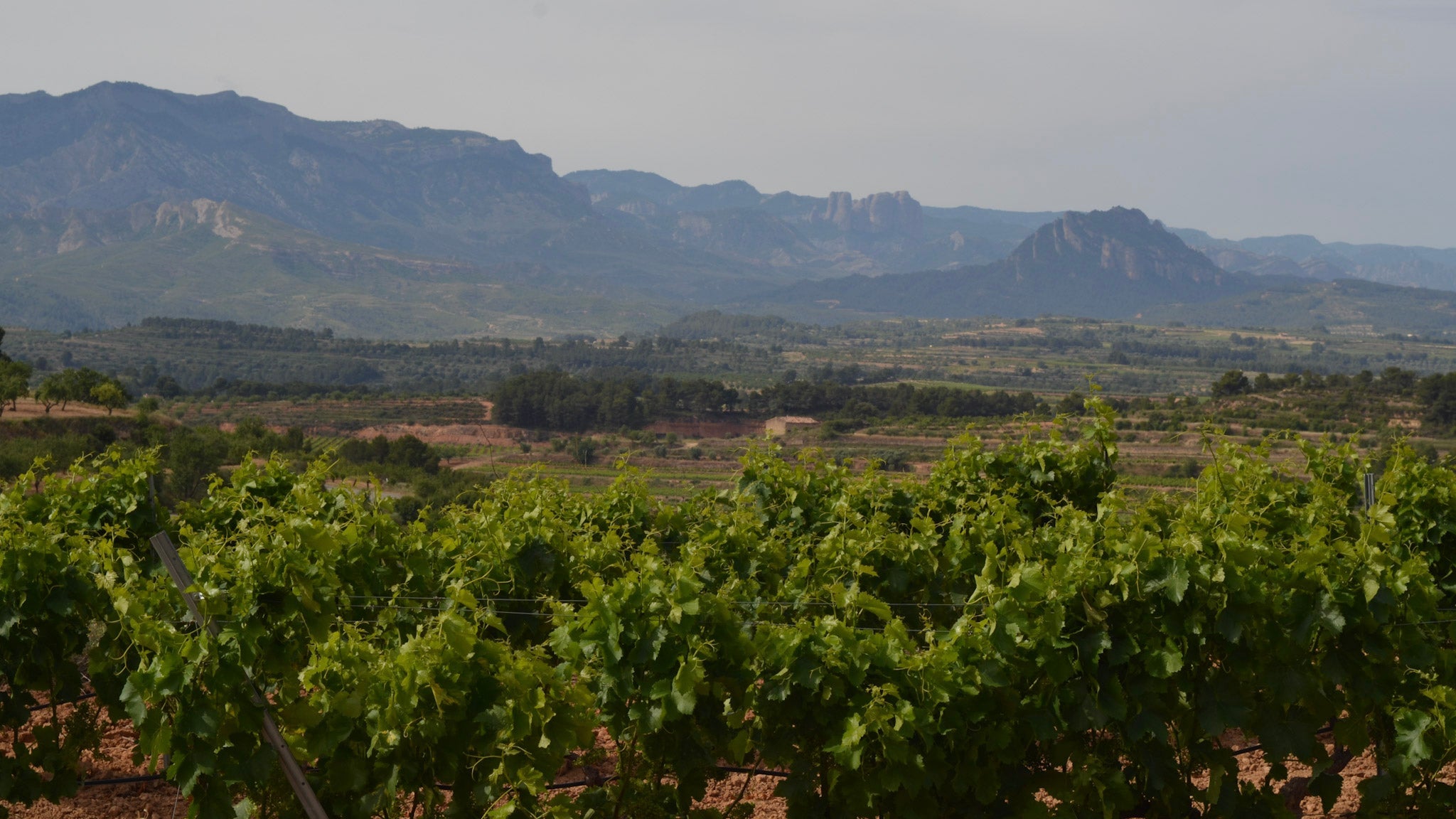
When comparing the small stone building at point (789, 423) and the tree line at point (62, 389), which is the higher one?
the tree line at point (62, 389)

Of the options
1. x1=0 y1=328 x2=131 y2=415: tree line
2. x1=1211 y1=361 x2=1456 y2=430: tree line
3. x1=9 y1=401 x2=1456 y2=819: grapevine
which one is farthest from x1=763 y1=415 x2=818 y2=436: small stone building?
x1=9 y1=401 x2=1456 y2=819: grapevine

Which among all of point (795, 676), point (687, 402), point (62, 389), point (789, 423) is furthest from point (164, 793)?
point (687, 402)

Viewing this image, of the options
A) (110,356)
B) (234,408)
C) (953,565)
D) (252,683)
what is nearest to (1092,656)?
(953,565)

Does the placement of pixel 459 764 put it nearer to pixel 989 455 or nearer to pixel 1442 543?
pixel 989 455

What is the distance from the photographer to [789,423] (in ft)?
205

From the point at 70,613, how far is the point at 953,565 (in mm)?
4965

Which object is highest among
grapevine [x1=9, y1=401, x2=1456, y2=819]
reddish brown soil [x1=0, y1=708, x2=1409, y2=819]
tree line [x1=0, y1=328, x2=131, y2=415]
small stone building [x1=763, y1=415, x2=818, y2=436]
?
grapevine [x1=9, y1=401, x2=1456, y2=819]

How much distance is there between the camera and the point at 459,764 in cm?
470

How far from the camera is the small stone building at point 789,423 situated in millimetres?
59625

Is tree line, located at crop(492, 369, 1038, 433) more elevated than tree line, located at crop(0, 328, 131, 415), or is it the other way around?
tree line, located at crop(0, 328, 131, 415)

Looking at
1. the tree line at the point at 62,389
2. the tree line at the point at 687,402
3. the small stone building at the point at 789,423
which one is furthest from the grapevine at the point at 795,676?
the tree line at the point at 687,402

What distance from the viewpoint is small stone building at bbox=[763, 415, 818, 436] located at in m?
59.6

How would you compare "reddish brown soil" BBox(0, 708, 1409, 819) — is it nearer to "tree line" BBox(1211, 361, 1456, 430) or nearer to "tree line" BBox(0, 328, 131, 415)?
"tree line" BBox(0, 328, 131, 415)

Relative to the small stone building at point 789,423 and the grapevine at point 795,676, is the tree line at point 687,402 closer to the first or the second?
the small stone building at point 789,423
